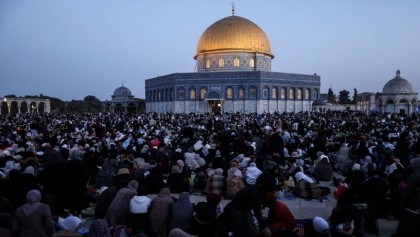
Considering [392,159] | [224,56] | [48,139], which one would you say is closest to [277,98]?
[224,56]

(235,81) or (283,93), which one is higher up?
(235,81)

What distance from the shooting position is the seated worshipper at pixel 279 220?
559cm

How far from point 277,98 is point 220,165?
3430cm

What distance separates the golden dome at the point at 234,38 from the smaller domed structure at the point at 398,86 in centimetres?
1473

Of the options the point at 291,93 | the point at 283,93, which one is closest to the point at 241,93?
the point at 283,93

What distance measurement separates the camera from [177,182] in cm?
954

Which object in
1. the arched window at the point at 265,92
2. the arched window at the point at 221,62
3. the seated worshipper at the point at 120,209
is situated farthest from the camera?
the arched window at the point at 221,62

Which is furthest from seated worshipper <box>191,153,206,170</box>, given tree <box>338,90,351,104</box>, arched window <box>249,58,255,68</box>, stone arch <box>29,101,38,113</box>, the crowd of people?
tree <box>338,90,351,104</box>

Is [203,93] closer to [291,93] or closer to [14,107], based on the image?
[291,93]

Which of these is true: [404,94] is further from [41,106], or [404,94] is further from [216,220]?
[41,106]

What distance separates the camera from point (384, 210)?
7.25m

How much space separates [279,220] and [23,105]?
231 feet

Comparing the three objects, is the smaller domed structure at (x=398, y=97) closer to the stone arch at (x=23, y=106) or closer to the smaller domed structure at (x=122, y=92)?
the smaller domed structure at (x=122, y=92)

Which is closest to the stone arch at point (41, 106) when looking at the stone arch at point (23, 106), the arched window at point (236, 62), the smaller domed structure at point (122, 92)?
the stone arch at point (23, 106)
